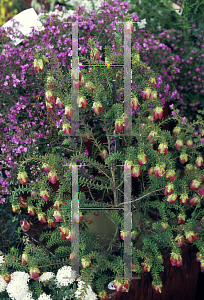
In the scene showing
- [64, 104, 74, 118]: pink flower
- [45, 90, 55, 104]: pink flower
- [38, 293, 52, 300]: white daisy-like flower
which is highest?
[45, 90, 55, 104]: pink flower

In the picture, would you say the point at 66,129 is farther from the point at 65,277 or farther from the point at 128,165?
the point at 65,277

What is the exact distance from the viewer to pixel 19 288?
99cm

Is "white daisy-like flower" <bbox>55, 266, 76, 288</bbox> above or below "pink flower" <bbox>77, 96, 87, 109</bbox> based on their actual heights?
below

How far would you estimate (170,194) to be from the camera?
93 cm

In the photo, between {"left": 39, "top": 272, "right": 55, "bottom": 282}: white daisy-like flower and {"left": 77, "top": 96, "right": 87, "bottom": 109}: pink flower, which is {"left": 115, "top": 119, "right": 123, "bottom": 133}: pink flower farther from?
{"left": 39, "top": 272, "right": 55, "bottom": 282}: white daisy-like flower

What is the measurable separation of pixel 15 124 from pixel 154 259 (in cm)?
78

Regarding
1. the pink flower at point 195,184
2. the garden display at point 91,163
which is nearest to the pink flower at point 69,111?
the garden display at point 91,163

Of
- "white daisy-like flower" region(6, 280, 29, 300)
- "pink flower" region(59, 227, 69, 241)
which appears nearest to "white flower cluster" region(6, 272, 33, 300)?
"white daisy-like flower" region(6, 280, 29, 300)

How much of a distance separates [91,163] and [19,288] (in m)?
0.43

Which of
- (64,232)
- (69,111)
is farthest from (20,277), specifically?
(69,111)

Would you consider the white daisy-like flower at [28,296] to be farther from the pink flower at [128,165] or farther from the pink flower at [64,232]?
the pink flower at [128,165]

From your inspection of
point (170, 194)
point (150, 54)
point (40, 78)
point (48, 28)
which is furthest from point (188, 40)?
point (170, 194)

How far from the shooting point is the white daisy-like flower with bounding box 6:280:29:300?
0.99 metres

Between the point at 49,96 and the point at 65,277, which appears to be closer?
the point at 49,96
